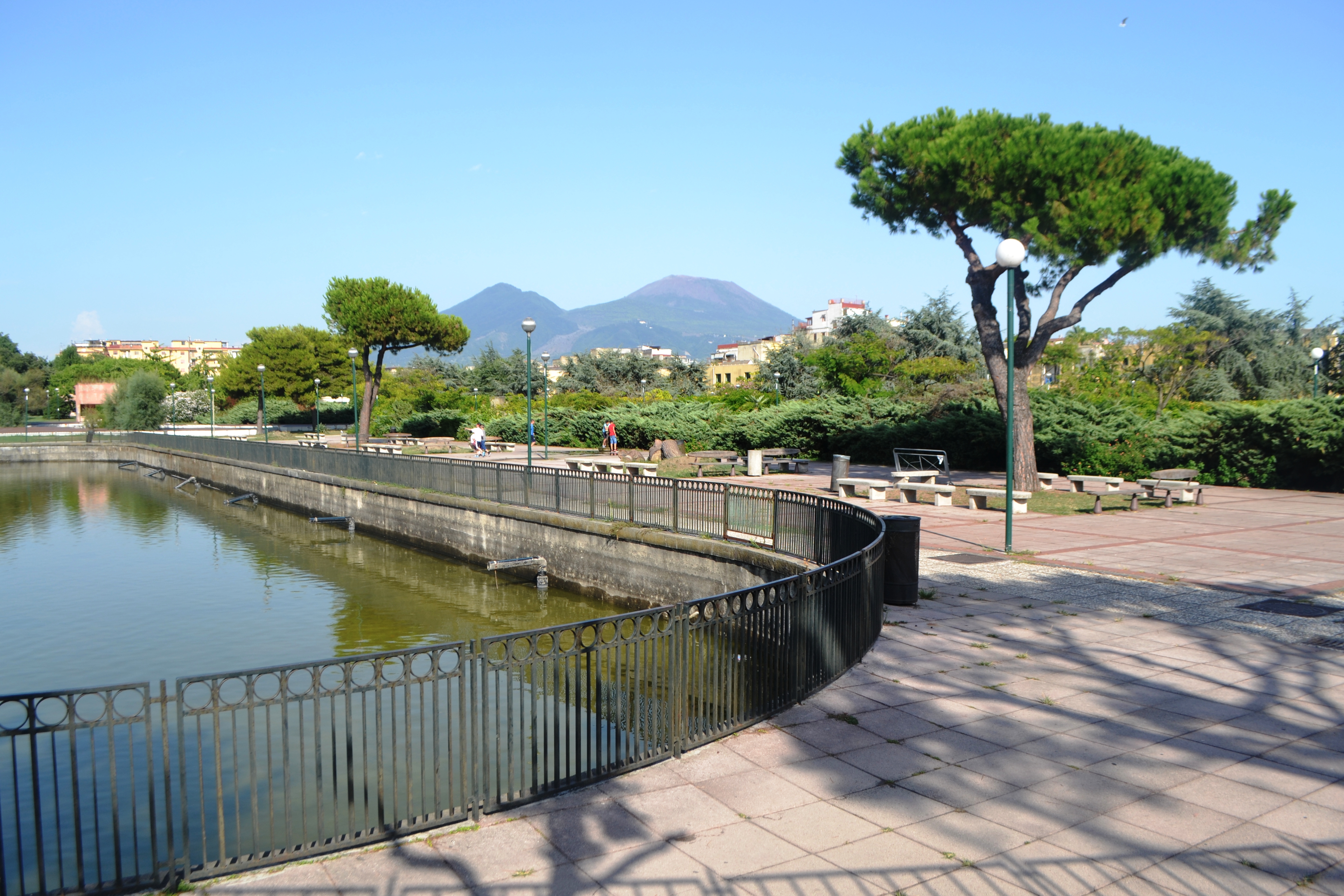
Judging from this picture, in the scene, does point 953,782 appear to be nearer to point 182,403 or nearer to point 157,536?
point 157,536

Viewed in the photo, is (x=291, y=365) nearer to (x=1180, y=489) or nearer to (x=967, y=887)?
(x=1180, y=489)

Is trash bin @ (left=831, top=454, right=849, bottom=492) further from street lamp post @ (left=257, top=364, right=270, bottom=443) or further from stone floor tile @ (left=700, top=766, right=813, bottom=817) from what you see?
street lamp post @ (left=257, top=364, right=270, bottom=443)

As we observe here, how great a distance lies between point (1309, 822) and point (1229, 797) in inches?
14.8

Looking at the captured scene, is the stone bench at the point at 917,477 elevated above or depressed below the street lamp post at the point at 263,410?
below

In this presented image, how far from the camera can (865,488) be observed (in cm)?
2038

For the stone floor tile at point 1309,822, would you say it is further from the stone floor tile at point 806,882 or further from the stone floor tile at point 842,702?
the stone floor tile at point 842,702

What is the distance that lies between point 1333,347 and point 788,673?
41.2 metres

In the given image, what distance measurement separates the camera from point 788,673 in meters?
6.27

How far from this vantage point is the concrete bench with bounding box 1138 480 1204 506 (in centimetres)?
1864

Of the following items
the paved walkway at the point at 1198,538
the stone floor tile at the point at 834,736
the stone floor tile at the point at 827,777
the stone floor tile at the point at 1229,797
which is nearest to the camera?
the stone floor tile at the point at 1229,797

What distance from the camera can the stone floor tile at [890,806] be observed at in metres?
4.47

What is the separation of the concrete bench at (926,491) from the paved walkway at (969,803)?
11963 millimetres

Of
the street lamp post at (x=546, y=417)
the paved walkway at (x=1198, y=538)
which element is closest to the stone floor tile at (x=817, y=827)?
the paved walkway at (x=1198, y=538)

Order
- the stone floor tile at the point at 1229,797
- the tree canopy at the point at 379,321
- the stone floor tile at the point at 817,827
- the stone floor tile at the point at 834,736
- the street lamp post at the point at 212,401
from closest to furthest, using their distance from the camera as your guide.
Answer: the stone floor tile at the point at 817,827 < the stone floor tile at the point at 1229,797 < the stone floor tile at the point at 834,736 < the tree canopy at the point at 379,321 < the street lamp post at the point at 212,401
